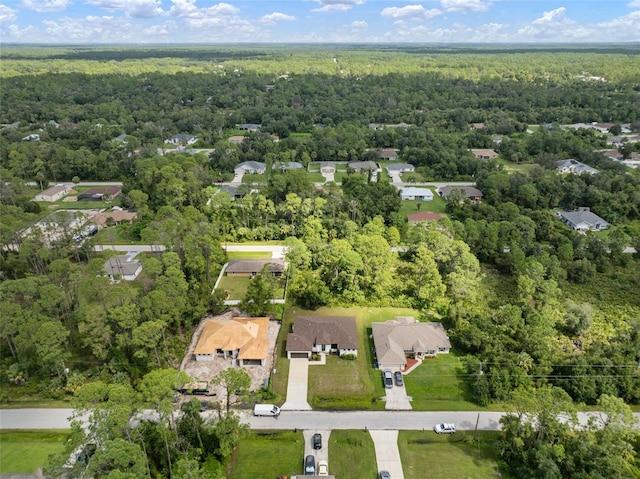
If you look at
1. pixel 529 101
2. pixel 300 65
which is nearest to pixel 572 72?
pixel 529 101

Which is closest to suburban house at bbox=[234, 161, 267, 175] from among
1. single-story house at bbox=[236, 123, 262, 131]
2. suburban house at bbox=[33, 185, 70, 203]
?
suburban house at bbox=[33, 185, 70, 203]

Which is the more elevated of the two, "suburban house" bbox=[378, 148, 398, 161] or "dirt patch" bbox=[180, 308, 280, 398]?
"suburban house" bbox=[378, 148, 398, 161]

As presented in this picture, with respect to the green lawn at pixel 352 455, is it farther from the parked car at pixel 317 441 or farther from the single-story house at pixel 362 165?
the single-story house at pixel 362 165

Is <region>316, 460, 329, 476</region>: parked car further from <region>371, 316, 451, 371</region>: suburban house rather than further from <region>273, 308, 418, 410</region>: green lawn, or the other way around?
<region>371, 316, 451, 371</region>: suburban house

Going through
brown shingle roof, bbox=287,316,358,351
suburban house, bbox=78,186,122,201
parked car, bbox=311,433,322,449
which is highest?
suburban house, bbox=78,186,122,201

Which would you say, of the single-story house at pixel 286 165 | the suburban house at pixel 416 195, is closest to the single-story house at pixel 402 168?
the suburban house at pixel 416 195

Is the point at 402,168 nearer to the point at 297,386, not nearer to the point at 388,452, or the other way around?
the point at 297,386

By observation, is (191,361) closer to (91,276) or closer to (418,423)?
(91,276)
